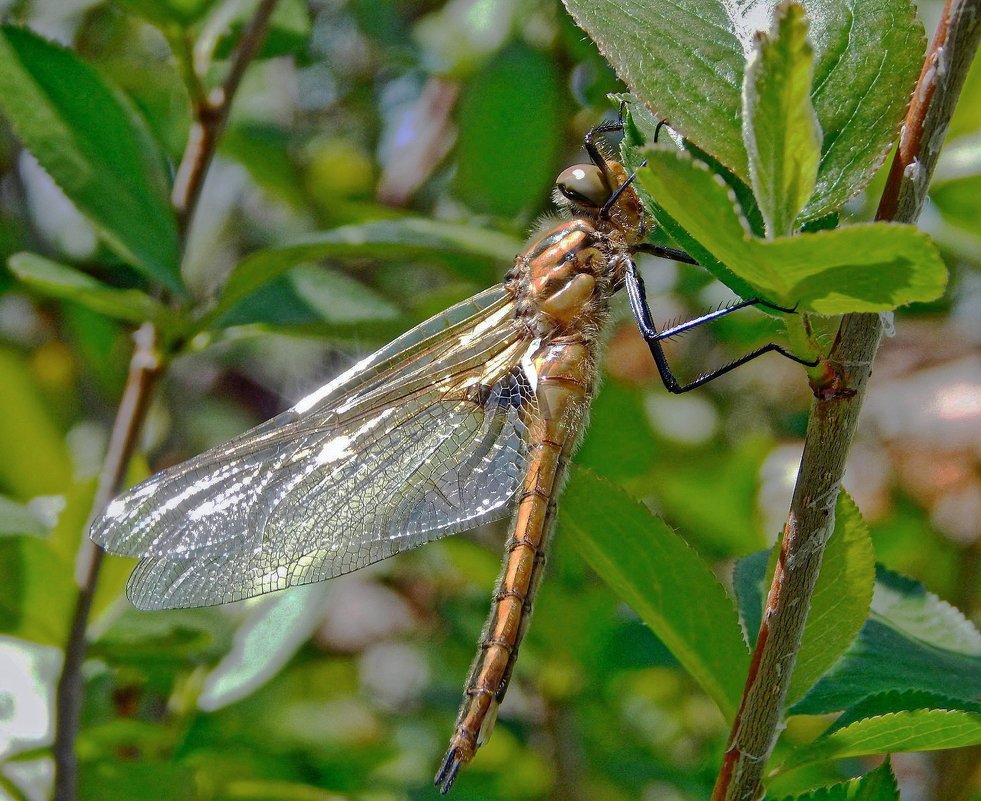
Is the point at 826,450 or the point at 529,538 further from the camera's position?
the point at 529,538

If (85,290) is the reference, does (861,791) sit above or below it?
below

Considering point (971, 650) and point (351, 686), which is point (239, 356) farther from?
point (971, 650)

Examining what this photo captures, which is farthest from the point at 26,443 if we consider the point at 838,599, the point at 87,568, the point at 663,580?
the point at 838,599

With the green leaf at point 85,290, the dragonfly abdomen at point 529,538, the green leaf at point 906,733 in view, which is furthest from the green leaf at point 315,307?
the green leaf at point 906,733

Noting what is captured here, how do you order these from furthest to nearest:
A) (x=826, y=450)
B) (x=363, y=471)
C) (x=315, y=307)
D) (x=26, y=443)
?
(x=26, y=443)
(x=363, y=471)
(x=315, y=307)
(x=826, y=450)

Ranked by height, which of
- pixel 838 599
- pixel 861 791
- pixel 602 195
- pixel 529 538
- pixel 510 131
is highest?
pixel 510 131

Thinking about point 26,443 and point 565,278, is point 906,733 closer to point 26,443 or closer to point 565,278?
point 565,278

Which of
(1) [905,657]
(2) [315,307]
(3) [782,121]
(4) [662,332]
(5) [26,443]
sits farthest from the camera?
(5) [26,443]

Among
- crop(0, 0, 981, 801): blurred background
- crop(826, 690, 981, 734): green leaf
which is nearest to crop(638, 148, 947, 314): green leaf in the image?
crop(826, 690, 981, 734): green leaf
